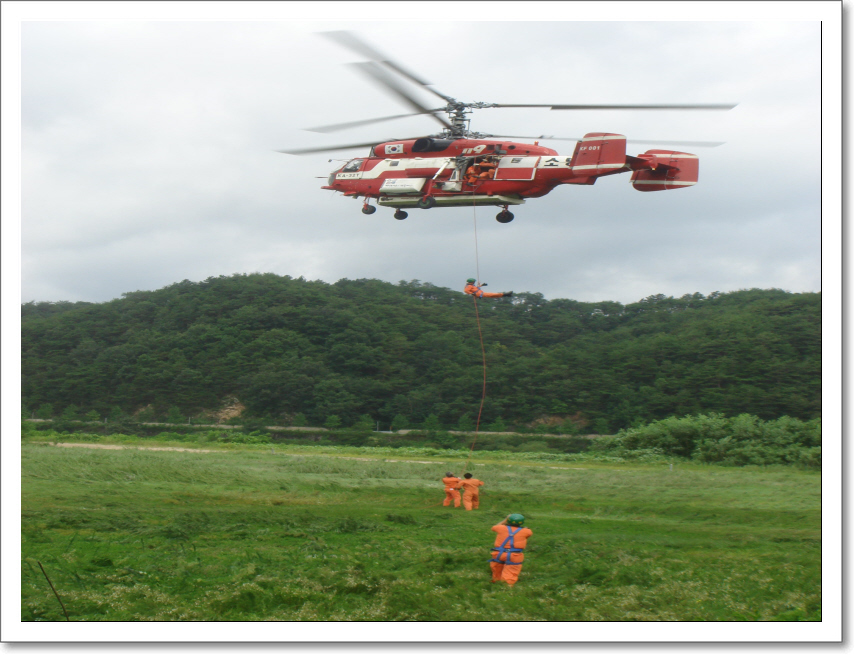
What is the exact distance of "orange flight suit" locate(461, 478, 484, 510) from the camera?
14555 mm

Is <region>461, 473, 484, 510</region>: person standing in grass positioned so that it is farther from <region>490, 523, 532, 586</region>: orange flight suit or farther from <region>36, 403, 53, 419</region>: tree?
<region>36, 403, 53, 419</region>: tree

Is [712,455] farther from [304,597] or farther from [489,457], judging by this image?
[304,597]

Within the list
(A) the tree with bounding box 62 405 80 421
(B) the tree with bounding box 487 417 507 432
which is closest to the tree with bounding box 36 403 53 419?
(A) the tree with bounding box 62 405 80 421

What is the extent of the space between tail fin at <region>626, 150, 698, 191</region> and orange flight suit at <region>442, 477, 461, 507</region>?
23.2ft

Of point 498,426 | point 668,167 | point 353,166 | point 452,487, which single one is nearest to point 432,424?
point 498,426

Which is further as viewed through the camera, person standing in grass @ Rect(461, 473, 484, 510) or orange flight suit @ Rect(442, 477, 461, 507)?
orange flight suit @ Rect(442, 477, 461, 507)

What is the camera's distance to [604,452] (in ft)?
119

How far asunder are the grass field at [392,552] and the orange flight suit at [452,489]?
0.82 feet

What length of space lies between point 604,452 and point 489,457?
6.90 meters

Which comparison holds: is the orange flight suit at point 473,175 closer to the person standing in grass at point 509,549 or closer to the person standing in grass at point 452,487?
the person standing in grass at point 452,487

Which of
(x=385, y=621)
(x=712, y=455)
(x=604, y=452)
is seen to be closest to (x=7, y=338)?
(x=385, y=621)

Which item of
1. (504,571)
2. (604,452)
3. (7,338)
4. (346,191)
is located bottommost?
(604,452)

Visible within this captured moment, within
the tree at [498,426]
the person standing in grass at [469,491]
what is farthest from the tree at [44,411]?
the person standing in grass at [469,491]

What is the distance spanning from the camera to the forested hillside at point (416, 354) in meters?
46.0
